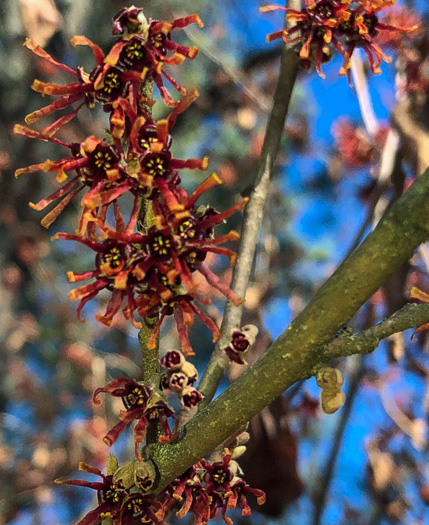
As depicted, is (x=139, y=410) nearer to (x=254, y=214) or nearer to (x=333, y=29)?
(x=254, y=214)

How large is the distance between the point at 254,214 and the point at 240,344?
0.78ft

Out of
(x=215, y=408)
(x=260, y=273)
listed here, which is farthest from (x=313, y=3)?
(x=260, y=273)

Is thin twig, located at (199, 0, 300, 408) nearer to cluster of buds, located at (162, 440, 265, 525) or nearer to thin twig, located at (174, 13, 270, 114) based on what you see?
cluster of buds, located at (162, 440, 265, 525)

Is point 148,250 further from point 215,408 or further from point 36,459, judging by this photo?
point 36,459

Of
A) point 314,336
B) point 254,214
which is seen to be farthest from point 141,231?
point 254,214

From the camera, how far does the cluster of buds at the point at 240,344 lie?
0.83 meters

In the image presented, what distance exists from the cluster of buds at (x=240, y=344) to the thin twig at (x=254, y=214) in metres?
0.02

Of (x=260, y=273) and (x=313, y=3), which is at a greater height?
(x=260, y=273)

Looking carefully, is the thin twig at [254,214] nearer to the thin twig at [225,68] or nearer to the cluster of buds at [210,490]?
the cluster of buds at [210,490]

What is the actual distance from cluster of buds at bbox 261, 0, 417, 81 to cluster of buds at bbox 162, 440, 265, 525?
0.61m

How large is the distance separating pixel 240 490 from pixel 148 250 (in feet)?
1.29

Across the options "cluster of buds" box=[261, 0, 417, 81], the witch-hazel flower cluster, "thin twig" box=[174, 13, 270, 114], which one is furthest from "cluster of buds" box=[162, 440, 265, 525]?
"thin twig" box=[174, 13, 270, 114]

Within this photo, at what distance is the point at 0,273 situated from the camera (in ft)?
20.6

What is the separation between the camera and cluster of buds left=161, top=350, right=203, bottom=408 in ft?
2.54
